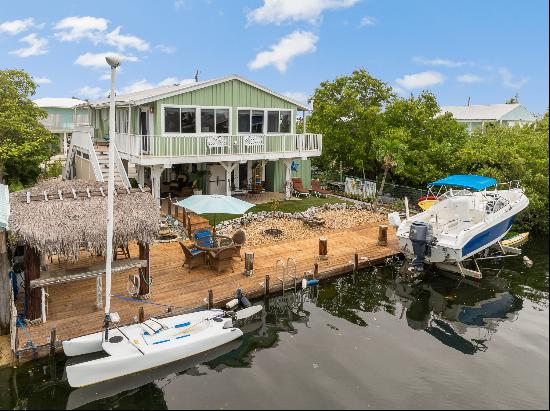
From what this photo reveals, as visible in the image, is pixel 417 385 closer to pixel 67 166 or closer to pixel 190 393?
pixel 190 393

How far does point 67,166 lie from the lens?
27.4 metres

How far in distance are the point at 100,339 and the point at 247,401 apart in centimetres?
408

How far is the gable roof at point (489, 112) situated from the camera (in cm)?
5219

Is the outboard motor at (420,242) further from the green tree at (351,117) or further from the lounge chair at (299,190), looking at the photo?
the green tree at (351,117)

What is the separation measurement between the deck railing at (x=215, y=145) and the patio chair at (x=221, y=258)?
291 inches

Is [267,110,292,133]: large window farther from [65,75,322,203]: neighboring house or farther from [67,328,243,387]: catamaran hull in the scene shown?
[67,328,243,387]: catamaran hull

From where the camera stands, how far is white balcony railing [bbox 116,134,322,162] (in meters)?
21.1

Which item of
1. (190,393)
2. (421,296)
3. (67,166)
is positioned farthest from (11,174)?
(421,296)

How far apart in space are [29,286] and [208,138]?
12406mm

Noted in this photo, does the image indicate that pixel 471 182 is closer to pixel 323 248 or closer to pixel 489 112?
pixel 323 248

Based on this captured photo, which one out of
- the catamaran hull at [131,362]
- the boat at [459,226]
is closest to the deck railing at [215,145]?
the boat at [459,226]

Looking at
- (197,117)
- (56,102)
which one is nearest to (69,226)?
(197,117)

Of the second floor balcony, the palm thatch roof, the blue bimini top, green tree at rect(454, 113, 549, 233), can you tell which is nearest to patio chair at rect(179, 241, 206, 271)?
the palm thatch roof

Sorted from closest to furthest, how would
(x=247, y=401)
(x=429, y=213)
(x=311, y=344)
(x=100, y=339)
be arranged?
(x=247, y=401)
(x=100, y=339)
(x=311, y=344)
(x=429, y=213)
